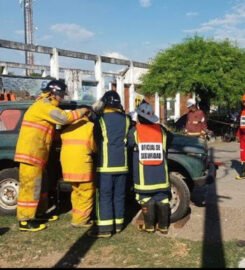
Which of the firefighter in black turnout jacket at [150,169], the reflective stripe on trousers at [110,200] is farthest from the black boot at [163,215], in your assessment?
the reflective stripe on trousers at [110,200]

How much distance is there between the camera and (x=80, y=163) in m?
6.29

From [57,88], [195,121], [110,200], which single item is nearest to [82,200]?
Answer: [110,200]

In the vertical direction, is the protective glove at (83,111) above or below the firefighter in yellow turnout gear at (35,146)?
above

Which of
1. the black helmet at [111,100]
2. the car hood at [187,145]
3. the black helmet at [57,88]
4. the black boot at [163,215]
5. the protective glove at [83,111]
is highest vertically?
the black helmet at [57,88]

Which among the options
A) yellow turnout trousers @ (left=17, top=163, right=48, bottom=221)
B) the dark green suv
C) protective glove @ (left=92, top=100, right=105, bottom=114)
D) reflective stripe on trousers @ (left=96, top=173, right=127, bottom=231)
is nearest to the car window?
the dark green suv

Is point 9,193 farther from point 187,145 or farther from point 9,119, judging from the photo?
point 187,145

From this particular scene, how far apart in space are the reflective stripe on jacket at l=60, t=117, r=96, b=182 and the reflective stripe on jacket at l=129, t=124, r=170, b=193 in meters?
0.57

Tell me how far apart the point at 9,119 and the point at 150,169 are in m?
2.35

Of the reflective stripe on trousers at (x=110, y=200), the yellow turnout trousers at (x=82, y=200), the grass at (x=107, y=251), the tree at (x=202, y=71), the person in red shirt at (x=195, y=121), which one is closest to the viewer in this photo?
the grass at (x=107, y=251)

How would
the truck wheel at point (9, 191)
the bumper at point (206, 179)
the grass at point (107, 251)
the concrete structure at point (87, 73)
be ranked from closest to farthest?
the grass at point (107, 251), the bumper at point (206, 179), the truck wheel at point (9, 191), the concrete structure at point (87, 73)

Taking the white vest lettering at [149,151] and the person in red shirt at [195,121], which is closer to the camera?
the white vest lettering at [149,151]

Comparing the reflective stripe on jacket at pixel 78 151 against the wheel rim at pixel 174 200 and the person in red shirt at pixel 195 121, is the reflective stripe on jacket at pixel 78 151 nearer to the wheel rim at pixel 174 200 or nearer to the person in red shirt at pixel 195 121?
the wheel rim at pixel 174 200

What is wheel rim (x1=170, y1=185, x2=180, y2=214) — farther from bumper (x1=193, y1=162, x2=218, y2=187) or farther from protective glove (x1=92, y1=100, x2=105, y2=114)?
protective glove (x1=92, y1=100, x2=105, y2=114)

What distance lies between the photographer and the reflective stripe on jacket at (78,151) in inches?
248
